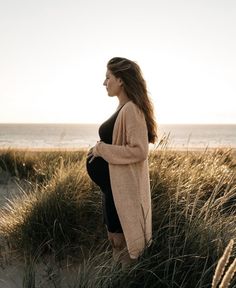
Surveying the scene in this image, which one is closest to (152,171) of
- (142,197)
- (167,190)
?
(167,190)

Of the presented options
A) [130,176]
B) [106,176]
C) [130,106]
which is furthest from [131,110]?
[106,176]

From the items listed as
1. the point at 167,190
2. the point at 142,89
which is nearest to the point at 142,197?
the point at 142,89

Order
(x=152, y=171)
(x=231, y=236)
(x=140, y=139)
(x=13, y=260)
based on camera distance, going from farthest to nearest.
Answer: (x=152, y=171), (x=13, y=260), (x=231, y=236), (x=140, y=139)

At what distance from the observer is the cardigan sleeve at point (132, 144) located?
10.9 ft

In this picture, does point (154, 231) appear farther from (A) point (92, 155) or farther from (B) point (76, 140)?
(B) point (76, 140)

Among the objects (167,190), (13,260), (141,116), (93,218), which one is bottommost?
(13,260)

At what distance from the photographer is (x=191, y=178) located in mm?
5066

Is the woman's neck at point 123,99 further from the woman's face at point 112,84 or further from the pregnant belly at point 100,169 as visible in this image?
the pregnant belly at point 100,169

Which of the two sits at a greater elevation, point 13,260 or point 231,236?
point 231,236

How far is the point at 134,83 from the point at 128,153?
534 millimetres

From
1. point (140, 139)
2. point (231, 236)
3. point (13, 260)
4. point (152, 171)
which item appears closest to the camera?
point (140, 139)

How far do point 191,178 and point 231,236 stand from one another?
1368 mm

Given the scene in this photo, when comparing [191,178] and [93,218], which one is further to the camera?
[191,178]

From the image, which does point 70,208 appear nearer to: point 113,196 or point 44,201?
point 44,201
